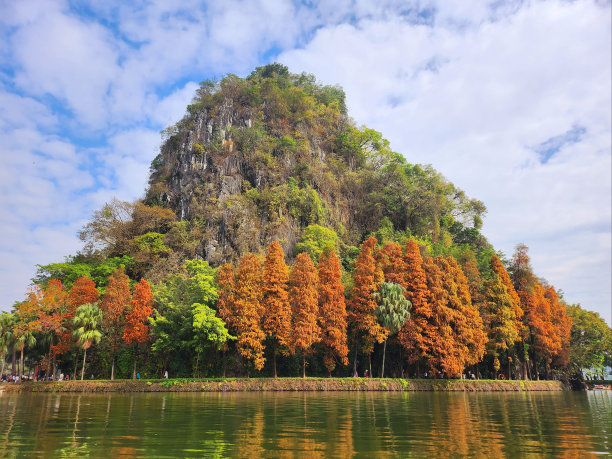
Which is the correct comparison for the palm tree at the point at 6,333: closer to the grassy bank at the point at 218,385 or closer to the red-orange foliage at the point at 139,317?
the grassy bank at the point at 218,385

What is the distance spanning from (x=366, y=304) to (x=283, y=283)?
934 centimetres

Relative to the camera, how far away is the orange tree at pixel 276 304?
133ft

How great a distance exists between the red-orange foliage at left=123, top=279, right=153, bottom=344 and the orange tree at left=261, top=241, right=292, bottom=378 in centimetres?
1324

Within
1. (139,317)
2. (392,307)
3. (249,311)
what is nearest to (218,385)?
(249,311)

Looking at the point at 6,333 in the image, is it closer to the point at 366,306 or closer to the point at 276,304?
the point at 276,304

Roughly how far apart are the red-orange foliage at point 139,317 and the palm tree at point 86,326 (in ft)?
9.42

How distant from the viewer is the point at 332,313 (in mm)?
42031

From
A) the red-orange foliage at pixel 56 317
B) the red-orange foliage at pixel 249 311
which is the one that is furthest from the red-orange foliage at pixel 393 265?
the red-orange foliage at pixel 56 317

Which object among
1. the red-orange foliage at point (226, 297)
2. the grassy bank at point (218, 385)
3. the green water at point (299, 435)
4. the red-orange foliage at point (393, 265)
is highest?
the red-orange foliage at point (393, 265)

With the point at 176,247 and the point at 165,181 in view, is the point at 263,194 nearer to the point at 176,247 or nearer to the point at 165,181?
the point at 176,247

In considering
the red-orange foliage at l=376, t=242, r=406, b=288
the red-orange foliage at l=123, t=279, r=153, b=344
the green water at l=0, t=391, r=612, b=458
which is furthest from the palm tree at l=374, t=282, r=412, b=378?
the red-orange foliage at l=123, t=279, r=153, b=344

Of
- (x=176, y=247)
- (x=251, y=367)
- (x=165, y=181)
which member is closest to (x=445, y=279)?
(x=251, y=367)

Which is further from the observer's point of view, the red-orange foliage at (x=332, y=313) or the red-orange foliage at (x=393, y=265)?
the red-orange foliage at (x=393, y=265)

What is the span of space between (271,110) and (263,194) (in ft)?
97.7
